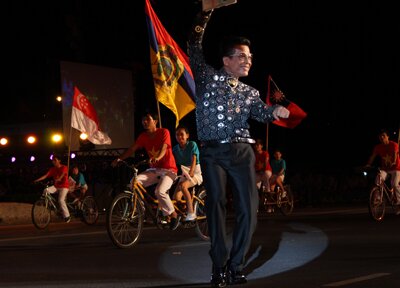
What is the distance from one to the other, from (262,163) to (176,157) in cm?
845

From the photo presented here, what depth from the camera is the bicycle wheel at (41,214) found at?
15.9 m

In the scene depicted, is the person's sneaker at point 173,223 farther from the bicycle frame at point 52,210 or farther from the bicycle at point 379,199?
the bicycle frame at point 52,210

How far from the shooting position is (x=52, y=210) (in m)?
16.8

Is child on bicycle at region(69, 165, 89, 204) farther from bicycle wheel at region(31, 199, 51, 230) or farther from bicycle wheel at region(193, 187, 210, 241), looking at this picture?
bicycle wheel at region(193, 187, 210, 241)

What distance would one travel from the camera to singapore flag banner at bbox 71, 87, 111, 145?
1853 centimetres

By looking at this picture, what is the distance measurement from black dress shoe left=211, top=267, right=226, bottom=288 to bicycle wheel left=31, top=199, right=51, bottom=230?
10899 mm

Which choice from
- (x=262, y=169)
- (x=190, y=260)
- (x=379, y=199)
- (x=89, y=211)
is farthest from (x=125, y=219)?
(x=262, y=169)

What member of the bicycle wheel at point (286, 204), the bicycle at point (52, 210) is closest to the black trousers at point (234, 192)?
the bicycle at point (52, 210)

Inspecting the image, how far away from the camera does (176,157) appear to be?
11117 millimetres

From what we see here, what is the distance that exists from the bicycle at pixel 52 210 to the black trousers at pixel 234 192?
10.8 m

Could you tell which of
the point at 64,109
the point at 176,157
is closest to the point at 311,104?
the point at 64,109

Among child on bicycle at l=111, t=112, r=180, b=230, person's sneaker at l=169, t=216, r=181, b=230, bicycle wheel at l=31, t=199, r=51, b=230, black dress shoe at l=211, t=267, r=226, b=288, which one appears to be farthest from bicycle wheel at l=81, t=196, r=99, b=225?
black dress shoe at l=211, t=267, r=226, b=288

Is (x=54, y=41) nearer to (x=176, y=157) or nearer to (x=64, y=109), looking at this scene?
(x=64, y=109)

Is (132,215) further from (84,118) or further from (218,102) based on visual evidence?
(84,118)
